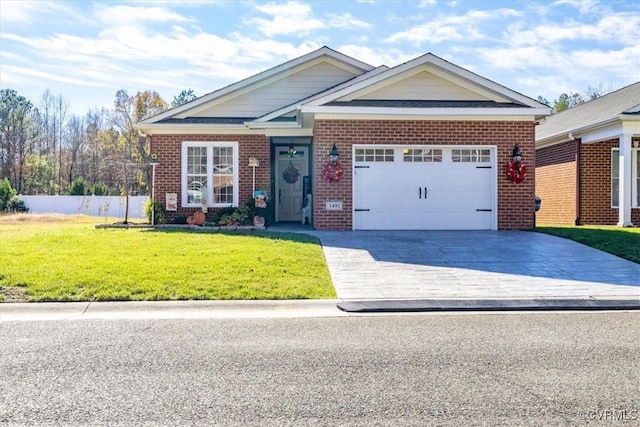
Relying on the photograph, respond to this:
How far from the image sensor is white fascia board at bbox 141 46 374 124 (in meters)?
16.4

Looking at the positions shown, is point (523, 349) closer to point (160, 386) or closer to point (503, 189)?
point (160, 386)

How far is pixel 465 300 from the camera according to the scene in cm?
741

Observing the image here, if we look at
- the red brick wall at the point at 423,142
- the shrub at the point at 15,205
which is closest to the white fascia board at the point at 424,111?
the red brick wall at the point at 423,142

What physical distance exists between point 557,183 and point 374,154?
350 inches

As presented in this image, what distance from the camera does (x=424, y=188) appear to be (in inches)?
552

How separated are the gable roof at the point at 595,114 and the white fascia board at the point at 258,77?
7.25 meters

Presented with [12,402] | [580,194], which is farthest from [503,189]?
[12,402]

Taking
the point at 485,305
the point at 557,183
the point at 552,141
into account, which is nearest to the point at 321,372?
the point at 485,305

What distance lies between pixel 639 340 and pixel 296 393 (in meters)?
3.81

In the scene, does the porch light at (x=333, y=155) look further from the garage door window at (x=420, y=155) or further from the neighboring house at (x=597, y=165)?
the neighboring house at (x=597, y=165)

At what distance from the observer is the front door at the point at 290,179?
18078mm

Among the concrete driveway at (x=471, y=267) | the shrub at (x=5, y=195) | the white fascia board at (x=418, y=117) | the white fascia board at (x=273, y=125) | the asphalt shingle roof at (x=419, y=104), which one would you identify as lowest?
the concrete driveway at (x=471, y=267)

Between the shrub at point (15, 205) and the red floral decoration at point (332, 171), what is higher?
the red floral decoration at point (332, 171)

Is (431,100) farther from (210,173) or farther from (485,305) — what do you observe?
(485,305)
